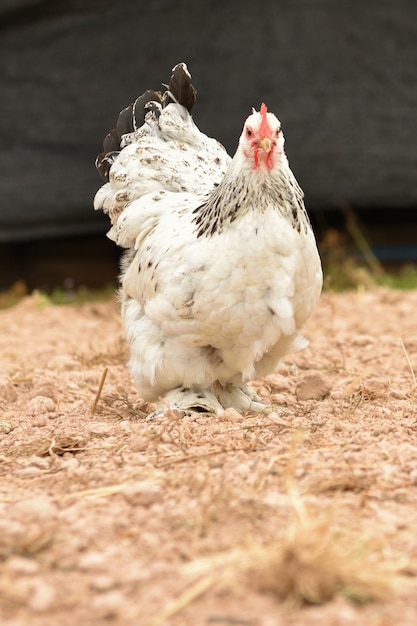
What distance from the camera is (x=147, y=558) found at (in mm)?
2031

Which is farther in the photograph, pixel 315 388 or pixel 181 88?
pixel 181 88

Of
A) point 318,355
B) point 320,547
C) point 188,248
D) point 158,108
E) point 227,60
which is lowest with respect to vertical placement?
point 318,355

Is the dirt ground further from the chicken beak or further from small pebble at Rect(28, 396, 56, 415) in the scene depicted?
the chicken beak

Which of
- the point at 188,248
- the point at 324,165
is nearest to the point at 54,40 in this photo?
the point at 324,165

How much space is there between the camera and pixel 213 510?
227cm

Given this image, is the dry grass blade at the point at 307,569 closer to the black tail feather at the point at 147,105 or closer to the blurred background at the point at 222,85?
the black tail feather at the point at 147,105

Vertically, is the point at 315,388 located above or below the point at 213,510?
below

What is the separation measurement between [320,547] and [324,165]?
6.08 metres

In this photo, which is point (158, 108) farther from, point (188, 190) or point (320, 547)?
point (320, 547)

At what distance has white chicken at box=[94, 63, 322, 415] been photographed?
3.23 meters

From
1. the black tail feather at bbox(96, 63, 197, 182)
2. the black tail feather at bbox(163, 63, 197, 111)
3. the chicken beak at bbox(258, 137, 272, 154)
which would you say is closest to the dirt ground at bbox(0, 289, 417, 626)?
the chicken beak at bbox(258, 137, 272, 154)

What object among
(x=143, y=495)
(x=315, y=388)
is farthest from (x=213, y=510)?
(x=315, y=388)

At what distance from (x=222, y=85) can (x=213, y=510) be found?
579 centimetres

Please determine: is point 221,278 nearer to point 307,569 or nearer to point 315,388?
point 315,388
